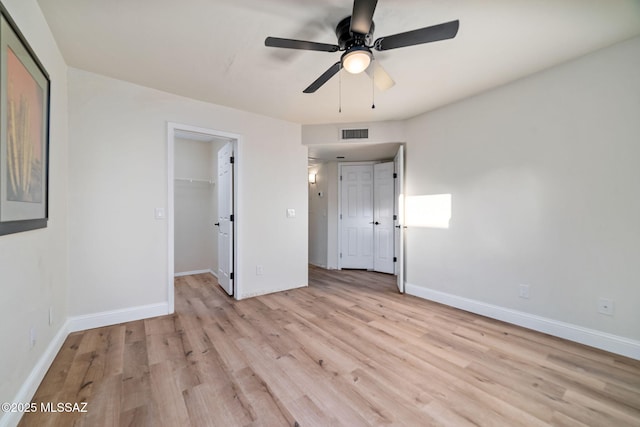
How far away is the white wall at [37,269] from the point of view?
4.33 feet

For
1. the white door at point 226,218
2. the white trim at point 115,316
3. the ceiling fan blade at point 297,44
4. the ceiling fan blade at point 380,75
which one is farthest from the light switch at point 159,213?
the ceiling fan blade at point 380,75

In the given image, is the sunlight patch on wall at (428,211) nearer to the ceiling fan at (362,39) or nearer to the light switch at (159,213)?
the ceiling fan at (362,39)

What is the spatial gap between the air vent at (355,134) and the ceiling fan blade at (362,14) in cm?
241

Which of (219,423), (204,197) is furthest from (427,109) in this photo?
(204,197)

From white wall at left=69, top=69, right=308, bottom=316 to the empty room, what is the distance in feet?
0.07

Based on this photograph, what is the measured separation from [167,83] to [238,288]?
2.53 m

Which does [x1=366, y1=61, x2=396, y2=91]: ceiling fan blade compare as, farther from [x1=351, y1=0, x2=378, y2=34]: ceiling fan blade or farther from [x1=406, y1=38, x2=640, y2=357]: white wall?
[x1=406, y1=38, x2=640, y2=357]: white wall

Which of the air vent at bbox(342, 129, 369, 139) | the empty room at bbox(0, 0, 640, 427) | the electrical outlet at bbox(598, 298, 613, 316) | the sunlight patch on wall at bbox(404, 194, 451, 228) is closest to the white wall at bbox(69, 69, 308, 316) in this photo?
the empty room at bbox(0, 0, 640, 427)

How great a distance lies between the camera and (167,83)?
2676mm

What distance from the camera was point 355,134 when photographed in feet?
12.9

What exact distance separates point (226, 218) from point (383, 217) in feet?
9.71

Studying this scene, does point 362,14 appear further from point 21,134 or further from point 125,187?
point 125,187

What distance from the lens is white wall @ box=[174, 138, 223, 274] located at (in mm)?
4676

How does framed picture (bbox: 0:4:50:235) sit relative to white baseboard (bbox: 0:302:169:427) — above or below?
above
